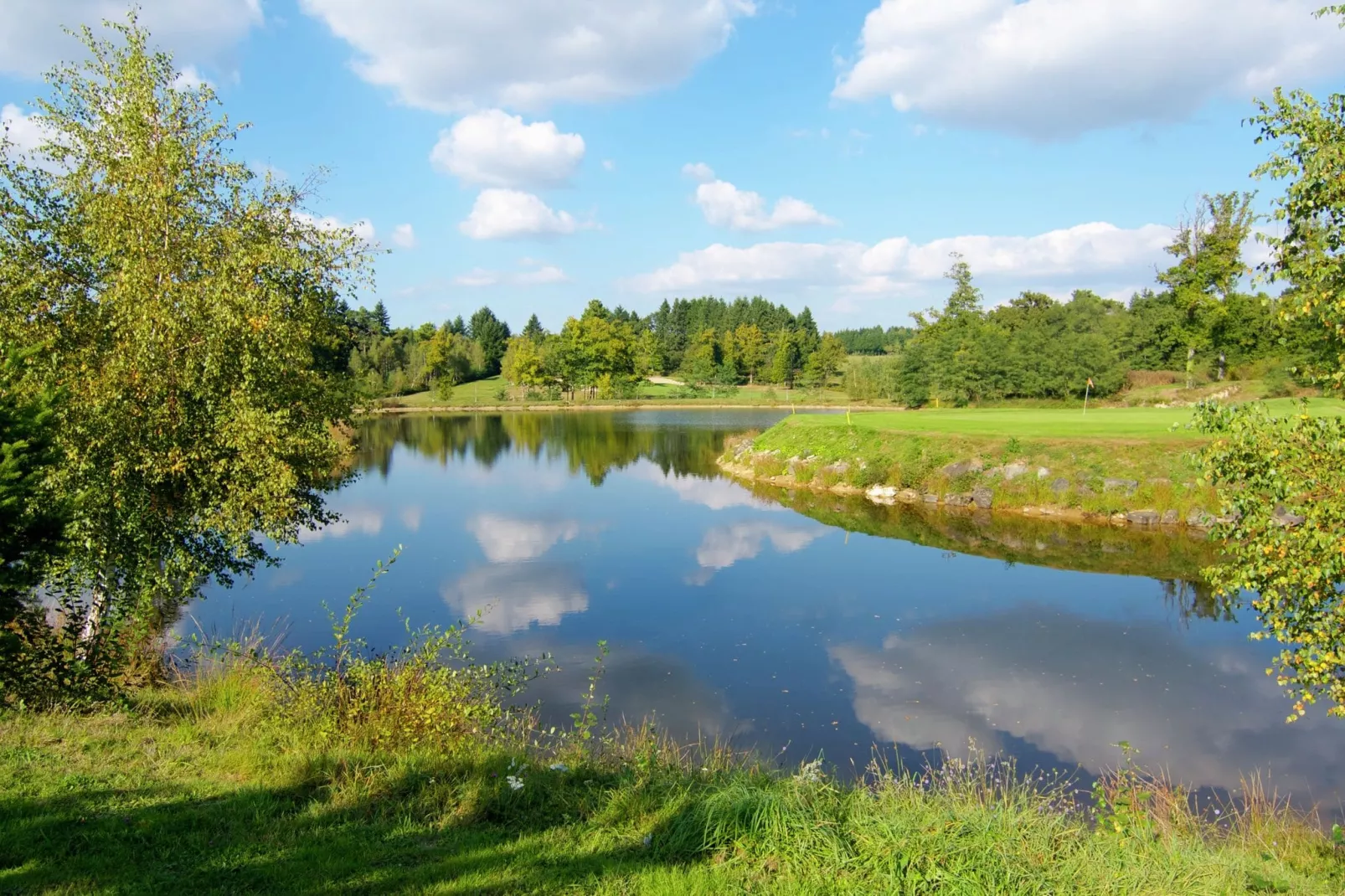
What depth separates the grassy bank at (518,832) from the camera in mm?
4945

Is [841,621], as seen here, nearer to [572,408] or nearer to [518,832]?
[518,832]

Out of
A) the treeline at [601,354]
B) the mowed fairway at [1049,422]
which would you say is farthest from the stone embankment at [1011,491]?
the treeline at [601,354]

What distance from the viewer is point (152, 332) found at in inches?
406

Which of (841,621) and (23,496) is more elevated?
(23,496)

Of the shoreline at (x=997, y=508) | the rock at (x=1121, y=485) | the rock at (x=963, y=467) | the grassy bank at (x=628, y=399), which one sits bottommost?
the shoreline at (x=997, y=508)

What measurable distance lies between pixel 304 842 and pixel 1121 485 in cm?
2670

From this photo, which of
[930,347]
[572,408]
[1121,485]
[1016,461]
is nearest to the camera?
[1121,485]

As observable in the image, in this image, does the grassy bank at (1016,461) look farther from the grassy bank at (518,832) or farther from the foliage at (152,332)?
the foliage at (152,332)

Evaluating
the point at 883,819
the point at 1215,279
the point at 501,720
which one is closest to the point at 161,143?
the point at 501,720

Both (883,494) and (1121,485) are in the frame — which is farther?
(883,494)

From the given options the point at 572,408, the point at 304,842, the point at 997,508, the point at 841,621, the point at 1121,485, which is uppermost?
the point at 304,842

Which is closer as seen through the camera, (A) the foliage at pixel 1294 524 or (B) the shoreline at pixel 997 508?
(A) the foliage at pixel 1294 524

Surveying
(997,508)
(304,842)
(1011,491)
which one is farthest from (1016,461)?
(304,842)

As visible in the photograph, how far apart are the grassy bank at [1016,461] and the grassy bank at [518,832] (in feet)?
58.4
